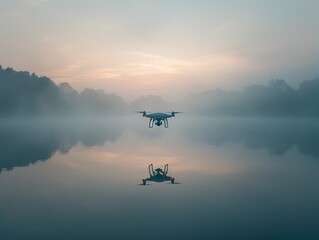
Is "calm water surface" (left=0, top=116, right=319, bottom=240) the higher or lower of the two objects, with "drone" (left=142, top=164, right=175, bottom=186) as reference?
lower

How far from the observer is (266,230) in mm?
28781

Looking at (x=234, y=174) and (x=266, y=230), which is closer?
(x=266, y=230)

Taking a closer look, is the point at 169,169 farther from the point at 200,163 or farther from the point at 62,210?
the point at 62,210

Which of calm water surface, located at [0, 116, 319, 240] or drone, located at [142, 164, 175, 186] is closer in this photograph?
calm water surface, located at [0, 116, 319, 240]

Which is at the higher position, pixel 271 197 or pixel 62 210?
pixel 271 197

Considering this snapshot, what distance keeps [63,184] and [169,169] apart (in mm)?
22075

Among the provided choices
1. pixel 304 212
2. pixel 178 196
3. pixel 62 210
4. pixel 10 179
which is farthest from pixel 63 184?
pixel 304 212

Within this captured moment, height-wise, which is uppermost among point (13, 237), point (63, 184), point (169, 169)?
point (169, 169)

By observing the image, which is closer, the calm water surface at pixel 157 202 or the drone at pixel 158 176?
the calm water surface at pixel 157 202

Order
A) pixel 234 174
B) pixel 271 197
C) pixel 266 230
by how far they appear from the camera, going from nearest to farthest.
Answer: pixel 266 230, pixel 271 197, pixel 234 174

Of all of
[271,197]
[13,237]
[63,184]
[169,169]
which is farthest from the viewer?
[169,169]

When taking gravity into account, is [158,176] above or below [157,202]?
above

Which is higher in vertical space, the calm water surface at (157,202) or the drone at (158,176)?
the drone at (158,176)

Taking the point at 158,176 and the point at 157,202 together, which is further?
the point at 158,176
